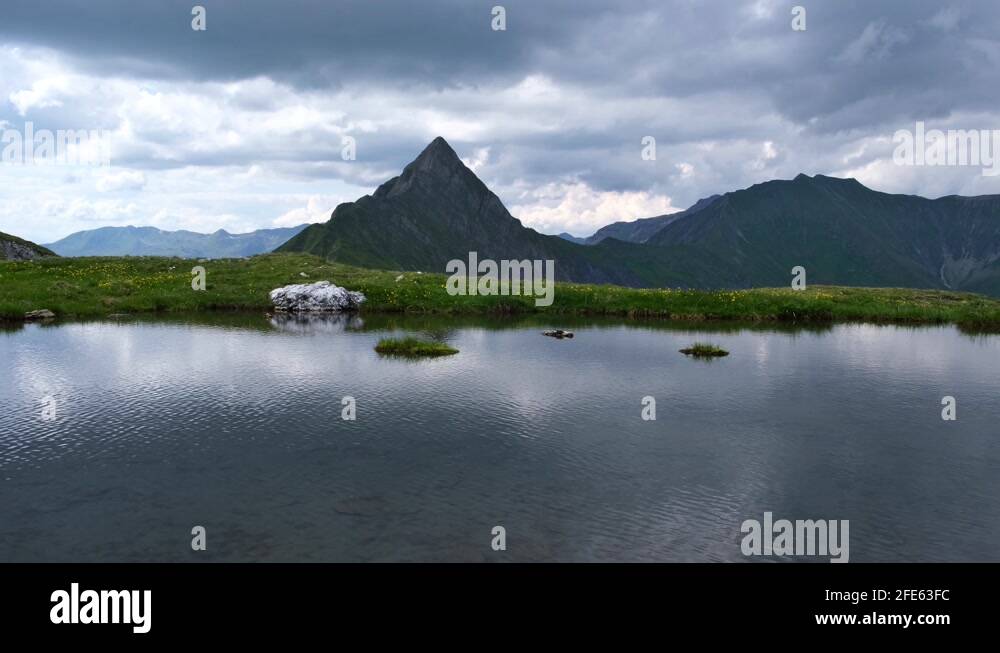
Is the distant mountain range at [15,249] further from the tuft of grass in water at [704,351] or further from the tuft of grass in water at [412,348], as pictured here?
the tuft of grass in water at [704,351]

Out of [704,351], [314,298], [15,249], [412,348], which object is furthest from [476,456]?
[15,249]

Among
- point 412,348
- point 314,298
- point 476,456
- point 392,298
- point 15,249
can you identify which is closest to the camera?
point 476,456

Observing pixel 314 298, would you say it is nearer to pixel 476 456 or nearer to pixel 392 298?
pixel 392 298

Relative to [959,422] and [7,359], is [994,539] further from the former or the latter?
[7,359]

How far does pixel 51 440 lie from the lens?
28953 millimetres

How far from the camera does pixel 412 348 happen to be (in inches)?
2154

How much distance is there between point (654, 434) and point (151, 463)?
24.1 metres

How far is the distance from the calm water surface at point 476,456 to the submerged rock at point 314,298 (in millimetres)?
36927

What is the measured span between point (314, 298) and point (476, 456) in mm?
69910

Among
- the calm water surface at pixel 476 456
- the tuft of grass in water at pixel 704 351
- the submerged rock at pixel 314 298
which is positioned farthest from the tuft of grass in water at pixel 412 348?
the submerged rock at pixel 314 298

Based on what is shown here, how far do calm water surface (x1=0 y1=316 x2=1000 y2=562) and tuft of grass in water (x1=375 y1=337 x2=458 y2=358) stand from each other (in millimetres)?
3643

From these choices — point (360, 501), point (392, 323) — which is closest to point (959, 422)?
point (360, 501)

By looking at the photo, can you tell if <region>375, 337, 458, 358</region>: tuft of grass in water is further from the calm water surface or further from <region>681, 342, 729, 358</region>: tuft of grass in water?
<region>681, 342, 729, 358</region>: tuft of grass in water

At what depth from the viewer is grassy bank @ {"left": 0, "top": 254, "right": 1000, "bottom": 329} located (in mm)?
86438
